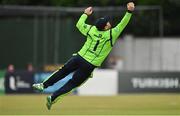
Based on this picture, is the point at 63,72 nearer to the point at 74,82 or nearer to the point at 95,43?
the point at 74,82

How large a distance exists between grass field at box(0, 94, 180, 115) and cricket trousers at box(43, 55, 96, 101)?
7465 millimetres

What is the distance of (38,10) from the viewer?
38875 millimetres

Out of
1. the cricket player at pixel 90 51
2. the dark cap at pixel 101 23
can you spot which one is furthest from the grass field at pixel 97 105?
the dark cap at pixel 101 23

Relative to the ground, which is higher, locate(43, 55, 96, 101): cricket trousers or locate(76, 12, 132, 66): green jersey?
locate(76, 12, 132, 66): green jersey

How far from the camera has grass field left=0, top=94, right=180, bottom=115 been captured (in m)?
25.3

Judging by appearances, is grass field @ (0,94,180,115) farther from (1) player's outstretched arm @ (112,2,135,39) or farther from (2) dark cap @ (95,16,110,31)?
(1) player's outstretched arm @ (112,2,135,39)

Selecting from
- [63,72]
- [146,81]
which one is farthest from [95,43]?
[146,81]

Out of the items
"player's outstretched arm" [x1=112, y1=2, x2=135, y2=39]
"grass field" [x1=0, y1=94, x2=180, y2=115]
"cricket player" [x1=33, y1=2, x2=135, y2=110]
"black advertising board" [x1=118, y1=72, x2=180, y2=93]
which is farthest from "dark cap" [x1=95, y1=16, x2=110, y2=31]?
"black advertising board" [x1=118, y1=72, x2=180, y2=93]

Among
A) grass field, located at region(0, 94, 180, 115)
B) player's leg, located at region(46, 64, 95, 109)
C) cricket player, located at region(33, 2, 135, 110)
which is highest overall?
cricket player, located at region(33, 2, 135, 110)

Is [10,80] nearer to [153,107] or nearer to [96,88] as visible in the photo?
[96,88]

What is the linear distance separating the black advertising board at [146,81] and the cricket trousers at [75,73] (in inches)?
662

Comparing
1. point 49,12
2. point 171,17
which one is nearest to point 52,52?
point 49,12

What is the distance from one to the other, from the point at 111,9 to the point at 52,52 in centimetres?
381

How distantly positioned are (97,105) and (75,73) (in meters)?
12.3
